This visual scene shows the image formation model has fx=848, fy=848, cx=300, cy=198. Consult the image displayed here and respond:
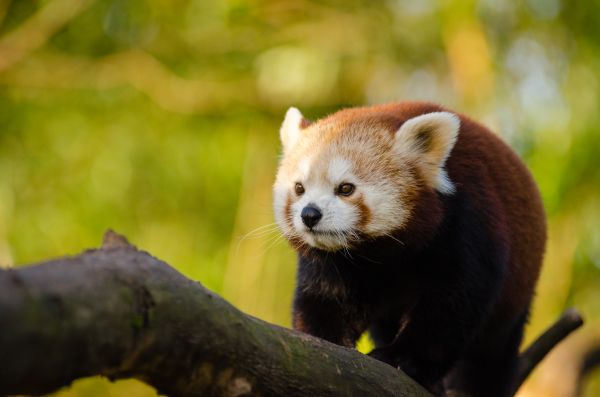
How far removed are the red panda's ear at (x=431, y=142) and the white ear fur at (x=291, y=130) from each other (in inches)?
18.6

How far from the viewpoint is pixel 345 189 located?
3.12m

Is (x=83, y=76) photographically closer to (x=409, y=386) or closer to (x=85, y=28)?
(x=85, y=28)

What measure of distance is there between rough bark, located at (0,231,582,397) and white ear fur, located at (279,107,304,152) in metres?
1.34

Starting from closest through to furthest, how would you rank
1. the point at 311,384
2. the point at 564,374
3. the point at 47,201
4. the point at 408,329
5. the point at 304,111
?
the point at 311,384 → the point at 408,329 → the point at 564,374 → the point at 304,111 → the point at 47,201

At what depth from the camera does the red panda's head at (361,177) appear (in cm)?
304

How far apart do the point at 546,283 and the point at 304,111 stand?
267 centimetres

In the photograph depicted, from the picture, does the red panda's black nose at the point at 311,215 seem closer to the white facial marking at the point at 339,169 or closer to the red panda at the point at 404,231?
the red panda at the point at 404,231

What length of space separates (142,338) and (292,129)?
1.95 meters

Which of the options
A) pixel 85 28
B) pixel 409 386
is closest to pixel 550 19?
pixel 85 28

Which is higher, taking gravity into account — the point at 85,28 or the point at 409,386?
the point at 85,28

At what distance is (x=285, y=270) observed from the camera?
791cm

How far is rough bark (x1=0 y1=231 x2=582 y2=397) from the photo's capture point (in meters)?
1.48

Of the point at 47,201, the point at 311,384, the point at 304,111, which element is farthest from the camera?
the point at 47,201

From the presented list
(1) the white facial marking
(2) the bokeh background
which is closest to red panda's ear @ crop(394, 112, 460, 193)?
(1) the white facial marking
